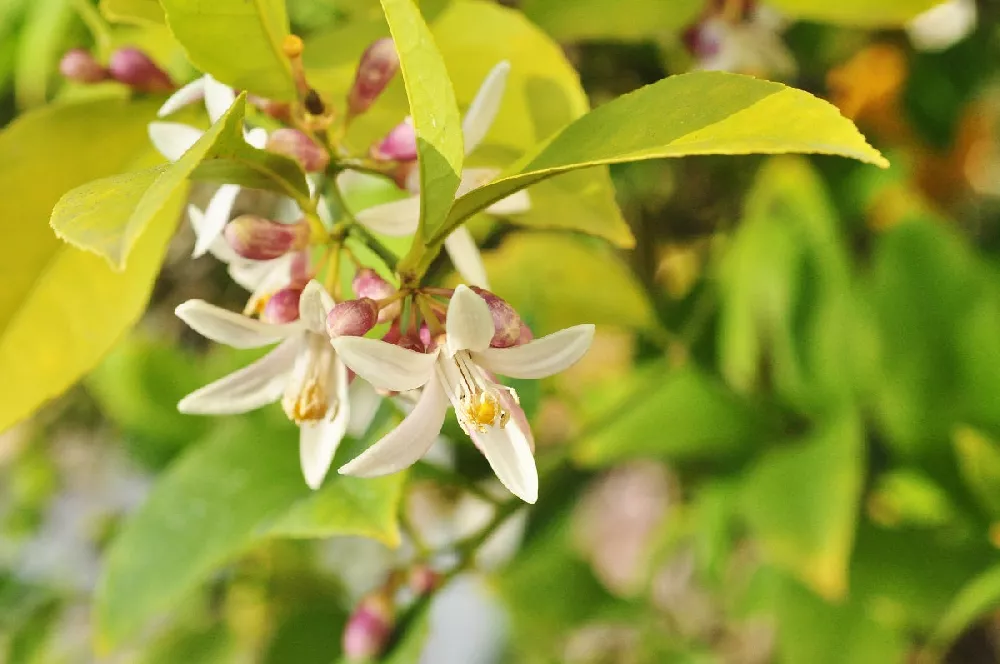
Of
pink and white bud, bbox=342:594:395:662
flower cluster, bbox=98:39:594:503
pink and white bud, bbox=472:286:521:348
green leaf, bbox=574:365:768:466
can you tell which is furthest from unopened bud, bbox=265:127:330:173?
green leaf, bbox=574:365:768:466

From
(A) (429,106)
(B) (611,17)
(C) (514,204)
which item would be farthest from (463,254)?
(B) (611,17)

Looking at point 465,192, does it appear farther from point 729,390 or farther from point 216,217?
point 729,390

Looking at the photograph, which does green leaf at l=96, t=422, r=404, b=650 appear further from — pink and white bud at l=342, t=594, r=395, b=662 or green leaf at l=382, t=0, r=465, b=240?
green leaf at l=382, t=0, r=465, b=240

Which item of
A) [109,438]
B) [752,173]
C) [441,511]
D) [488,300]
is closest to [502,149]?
[488,300]

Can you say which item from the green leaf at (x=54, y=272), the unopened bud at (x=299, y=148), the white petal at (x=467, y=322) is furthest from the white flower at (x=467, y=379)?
the green leaf at (x=54, y=272)

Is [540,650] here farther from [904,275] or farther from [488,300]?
[488,300]

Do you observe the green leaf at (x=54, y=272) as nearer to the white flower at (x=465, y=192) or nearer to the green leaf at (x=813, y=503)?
the white flower at (x=465, y=192)
